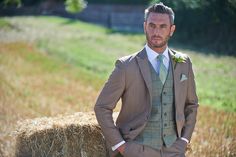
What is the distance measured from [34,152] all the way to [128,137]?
1388 millimetres

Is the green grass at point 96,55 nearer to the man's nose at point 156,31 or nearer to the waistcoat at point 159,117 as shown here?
the waistcoat at point 159,117

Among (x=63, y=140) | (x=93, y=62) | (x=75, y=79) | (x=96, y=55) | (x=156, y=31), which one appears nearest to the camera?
(x=156, y=31)

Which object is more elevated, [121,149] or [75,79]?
[121,149]

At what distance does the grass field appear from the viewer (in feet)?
27.1

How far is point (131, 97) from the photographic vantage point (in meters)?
4.36

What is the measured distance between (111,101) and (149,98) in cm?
36

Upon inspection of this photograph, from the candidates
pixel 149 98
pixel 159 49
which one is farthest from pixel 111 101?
pixel 159 49

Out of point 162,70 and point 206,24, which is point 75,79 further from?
point 162,70

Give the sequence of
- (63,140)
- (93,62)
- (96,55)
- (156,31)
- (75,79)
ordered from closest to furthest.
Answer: (156,31), (63,140), (75,79), (93,62), (96,55)

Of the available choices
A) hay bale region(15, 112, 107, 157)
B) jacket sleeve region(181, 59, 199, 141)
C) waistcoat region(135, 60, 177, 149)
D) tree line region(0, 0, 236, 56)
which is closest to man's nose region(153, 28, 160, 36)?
waistcoat region(135, 60, 177, 149)

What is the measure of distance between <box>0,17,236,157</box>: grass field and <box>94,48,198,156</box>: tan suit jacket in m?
2.34

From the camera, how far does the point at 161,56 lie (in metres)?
4.38

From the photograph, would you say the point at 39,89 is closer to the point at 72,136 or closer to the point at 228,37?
the point at 72,136

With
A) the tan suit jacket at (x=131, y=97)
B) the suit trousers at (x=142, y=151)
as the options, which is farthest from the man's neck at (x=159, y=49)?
the suit trousers at (x=142, y=151)
